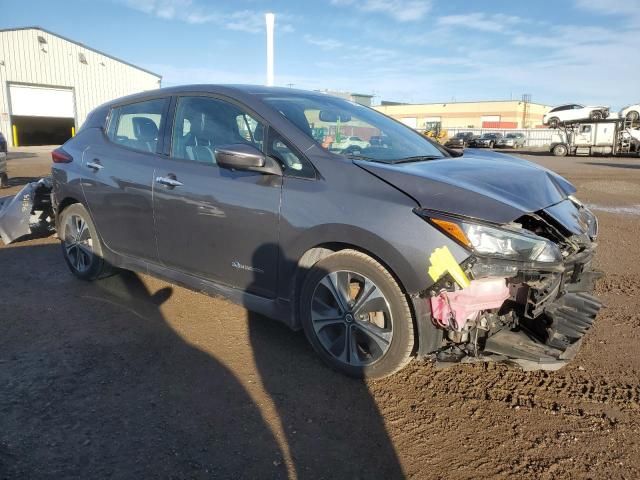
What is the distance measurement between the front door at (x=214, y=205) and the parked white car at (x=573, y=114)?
111 ft

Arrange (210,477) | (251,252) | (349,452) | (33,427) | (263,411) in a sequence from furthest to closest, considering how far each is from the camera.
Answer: (251,252) < (263,411) < (33,427) < (349,452) < (210,477)

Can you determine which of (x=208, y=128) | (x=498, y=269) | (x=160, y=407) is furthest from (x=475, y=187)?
(x=160, y=407)

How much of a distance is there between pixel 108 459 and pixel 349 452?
1113 millimetres

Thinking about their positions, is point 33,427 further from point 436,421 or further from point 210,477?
point 436,421

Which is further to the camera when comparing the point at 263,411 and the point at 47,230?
the point at 47,230

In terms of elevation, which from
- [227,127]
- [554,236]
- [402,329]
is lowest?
[402,329]

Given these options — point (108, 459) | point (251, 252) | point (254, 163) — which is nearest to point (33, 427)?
point (108, 459)

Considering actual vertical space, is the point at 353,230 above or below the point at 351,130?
below

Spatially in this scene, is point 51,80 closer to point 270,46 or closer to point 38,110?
point 38,110

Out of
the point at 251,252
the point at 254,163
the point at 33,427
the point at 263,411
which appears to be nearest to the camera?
the point at 33,427

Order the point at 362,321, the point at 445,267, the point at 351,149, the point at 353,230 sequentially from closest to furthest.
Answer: the point at 445,267 → the point at 353,230 → the point at 362,321 → the point at 351,149

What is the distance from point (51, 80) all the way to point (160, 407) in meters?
36.7

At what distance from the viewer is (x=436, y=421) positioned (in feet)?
8.59

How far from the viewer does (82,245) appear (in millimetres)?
4672
